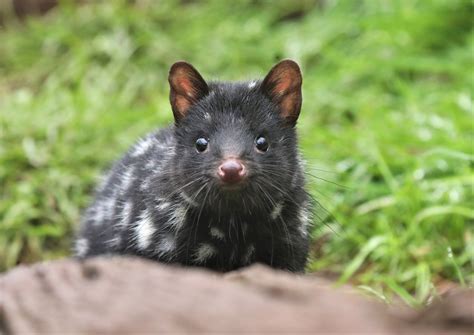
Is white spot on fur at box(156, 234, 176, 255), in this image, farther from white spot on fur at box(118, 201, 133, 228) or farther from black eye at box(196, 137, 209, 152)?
black eye at box(196, 137, 209, 152)

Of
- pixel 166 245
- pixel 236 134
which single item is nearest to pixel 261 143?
pixel 236 134

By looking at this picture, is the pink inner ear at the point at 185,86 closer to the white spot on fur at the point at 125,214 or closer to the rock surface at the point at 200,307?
the white spot on fur at the point at 125,214

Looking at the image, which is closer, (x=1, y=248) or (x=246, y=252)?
(x=246, y=252)

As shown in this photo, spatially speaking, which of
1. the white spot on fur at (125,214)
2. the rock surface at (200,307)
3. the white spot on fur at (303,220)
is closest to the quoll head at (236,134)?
the white spot on fur at (303,220)

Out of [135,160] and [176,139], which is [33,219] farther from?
[176,139]

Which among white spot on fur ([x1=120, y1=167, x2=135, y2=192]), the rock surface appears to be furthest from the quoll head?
the rock surface

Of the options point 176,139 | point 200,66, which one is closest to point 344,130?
point 200,66
